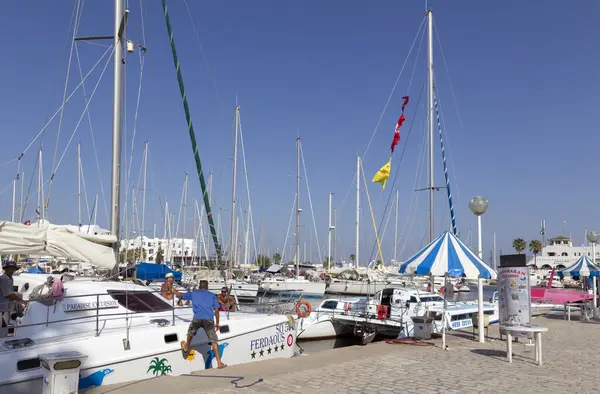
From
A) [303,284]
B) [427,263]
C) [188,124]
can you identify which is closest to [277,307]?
[427,263]

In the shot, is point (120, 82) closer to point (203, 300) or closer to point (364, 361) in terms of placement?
point (203, 300)

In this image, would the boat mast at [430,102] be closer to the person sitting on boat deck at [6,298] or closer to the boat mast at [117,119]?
the boat mast at [117,119]

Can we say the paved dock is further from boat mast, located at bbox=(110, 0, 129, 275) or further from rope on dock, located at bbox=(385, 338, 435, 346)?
boat mast, located at bbox=(110, 0, 129, 275)

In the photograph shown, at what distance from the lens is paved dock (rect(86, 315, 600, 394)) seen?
8203mm

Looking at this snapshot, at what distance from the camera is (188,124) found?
1415cm

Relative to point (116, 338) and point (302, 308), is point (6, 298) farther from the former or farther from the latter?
point (302, 308)

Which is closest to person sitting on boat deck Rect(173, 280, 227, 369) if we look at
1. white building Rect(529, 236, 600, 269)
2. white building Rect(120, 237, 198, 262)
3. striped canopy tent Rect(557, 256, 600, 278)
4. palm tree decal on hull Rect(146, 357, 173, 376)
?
palm tree decal on hull Rect(146, 357, 173, 376)

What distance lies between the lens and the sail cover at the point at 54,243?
9.84 m

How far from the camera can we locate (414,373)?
9594mm

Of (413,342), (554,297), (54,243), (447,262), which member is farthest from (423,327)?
(554,297)

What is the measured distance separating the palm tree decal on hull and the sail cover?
2.83m

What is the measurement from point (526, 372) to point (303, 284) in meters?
32.0

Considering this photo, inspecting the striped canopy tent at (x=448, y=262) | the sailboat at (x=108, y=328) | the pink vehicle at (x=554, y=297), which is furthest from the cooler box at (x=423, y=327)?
the pink vehicle at (x=554, y=297)

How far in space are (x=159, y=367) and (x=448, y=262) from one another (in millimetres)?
7877
